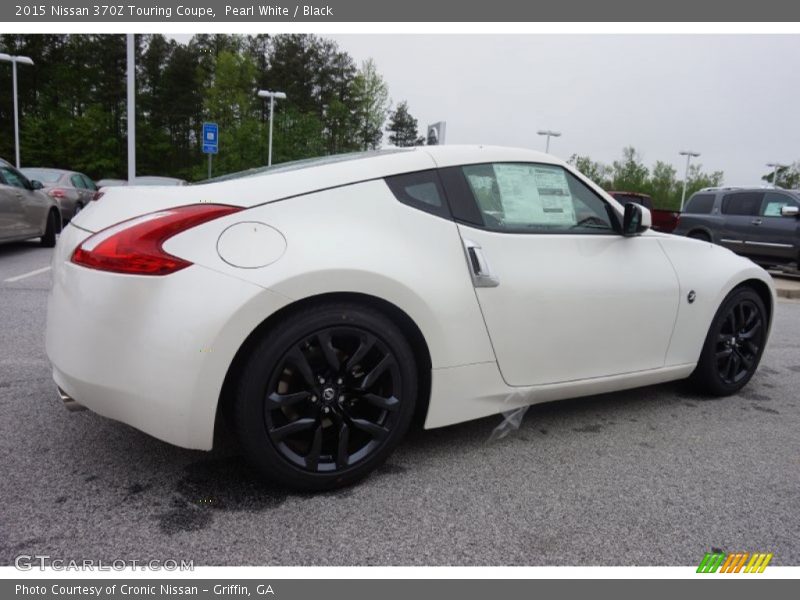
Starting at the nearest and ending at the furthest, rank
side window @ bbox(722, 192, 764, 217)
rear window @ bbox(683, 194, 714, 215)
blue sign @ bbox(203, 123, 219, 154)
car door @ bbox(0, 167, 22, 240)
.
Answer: car door @ bbox(0, 167, 22, 240) < side window @ bbox(722, 192, 764, 217) < rear window @ bbox(683, 194, 714, 215) < blue sign @ bbox(203, 123, 219, 154)

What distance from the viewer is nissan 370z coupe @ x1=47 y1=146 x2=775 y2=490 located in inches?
80.2

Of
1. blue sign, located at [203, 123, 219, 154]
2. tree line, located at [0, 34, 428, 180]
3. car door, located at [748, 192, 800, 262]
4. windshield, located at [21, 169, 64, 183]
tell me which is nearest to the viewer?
car door, located at [748, 192, 800, 262]

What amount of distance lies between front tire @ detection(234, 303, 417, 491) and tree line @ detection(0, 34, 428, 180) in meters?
34.9

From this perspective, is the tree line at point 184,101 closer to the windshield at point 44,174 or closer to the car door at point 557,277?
the windshield at point 44,174

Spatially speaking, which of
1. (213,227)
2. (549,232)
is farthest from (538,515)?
(213,227)

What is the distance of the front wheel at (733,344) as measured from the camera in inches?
141

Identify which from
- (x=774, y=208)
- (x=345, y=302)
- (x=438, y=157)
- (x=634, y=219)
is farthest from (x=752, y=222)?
(x=345, y=302)

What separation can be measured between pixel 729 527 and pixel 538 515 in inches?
26.8

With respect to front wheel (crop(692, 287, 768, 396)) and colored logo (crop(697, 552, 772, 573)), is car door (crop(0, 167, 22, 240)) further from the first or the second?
colored logo (crop(697, 552, 772, 573))

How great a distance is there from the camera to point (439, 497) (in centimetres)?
231

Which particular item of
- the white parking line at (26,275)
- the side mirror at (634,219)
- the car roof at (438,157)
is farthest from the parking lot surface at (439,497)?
the white parking line at (26,275)

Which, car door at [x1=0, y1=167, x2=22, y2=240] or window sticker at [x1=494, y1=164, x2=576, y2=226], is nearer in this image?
window sticker at [x1=494, y1=164, x2=576, y2=226]

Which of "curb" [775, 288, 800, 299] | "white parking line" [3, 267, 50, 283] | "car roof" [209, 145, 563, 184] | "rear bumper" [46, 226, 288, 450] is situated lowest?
"white parking line" [3, 267, 50, 283]

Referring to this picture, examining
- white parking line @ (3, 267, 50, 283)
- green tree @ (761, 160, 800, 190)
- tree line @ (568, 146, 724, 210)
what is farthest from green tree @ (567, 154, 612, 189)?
white parking line @ (3, 267, 50, 283)
